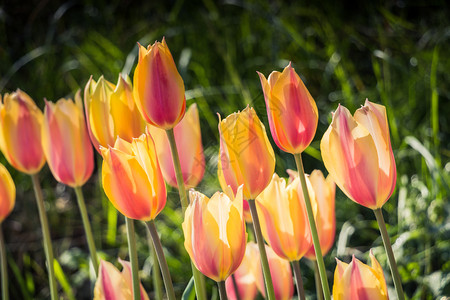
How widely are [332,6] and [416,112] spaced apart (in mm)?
737

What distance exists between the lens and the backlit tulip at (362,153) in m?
0.51

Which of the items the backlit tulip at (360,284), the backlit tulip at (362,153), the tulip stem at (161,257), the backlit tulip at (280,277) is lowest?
the backlit tulip at (280,277)

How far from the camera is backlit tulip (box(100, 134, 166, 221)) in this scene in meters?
0.52

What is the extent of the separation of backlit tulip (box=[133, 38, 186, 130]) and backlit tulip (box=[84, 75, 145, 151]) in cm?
5

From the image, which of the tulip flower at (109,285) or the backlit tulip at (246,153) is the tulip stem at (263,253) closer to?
the backlit tulip at (246,153)

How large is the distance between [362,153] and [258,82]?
1.26 m

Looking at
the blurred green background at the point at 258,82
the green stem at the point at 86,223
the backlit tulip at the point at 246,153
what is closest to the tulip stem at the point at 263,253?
the backlit tulip at the point at 246,153

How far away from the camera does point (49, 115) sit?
691 millimetres

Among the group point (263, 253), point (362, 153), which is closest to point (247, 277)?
point (263, 253)

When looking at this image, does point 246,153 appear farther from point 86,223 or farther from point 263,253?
point 86,223

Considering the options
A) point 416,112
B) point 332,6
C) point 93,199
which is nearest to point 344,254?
point 416,112

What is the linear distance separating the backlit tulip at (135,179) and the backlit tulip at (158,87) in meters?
0.04

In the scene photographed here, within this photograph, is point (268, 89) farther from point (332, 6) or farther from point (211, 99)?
point (332, 6)

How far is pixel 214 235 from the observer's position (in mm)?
517
